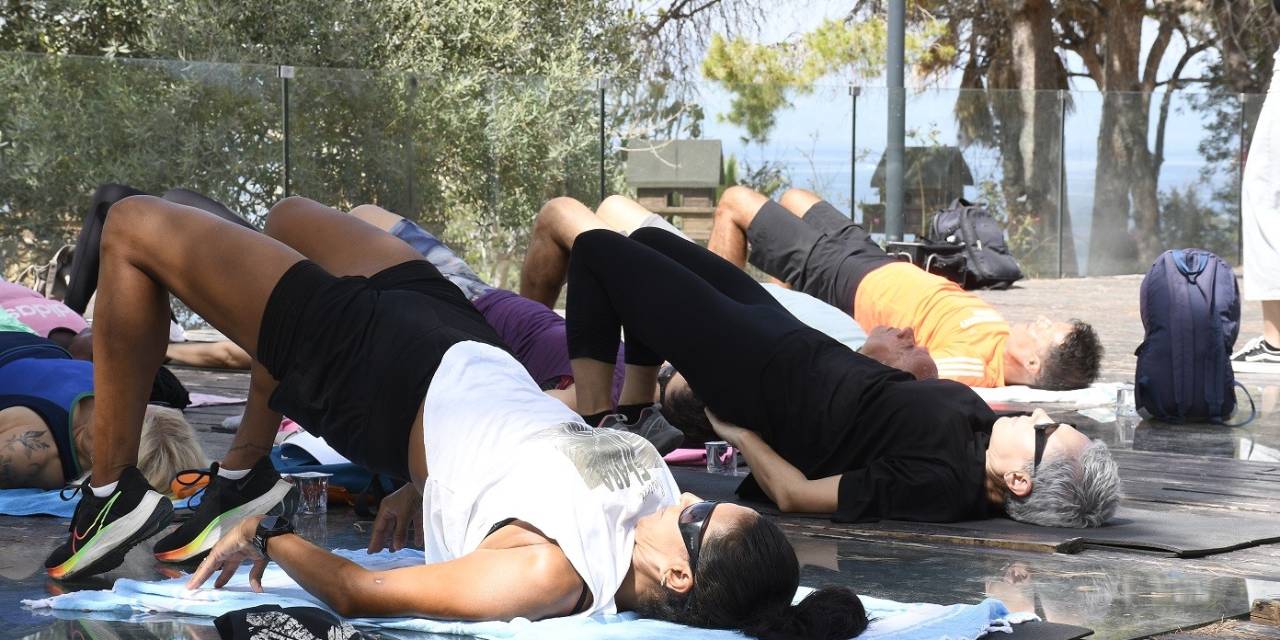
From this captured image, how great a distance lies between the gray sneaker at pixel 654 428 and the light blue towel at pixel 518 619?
1737mm

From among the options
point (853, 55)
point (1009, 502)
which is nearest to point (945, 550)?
point (1009, 502)

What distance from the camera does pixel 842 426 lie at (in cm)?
450

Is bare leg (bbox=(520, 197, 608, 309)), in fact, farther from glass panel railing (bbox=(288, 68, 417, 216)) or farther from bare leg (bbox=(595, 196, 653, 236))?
glass panel railing (bbox=(288, 68, 417, 216))

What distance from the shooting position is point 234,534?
305 centimetres

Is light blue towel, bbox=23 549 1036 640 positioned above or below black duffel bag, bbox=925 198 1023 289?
below

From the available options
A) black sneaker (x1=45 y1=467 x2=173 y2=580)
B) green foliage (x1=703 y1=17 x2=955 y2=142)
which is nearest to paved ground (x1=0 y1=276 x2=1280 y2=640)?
black sneaker (x1=45 y1=467 x2=173 y2=580)

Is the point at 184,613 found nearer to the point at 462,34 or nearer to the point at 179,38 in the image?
the point at 179,38

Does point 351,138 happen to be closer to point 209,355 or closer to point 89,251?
point 209,355

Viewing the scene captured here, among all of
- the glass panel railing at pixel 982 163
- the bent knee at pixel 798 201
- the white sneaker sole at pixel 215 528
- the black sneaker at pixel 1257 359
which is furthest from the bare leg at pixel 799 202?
the glass panel railing at pixel 982 163

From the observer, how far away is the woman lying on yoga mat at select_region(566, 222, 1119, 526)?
4.40 meters

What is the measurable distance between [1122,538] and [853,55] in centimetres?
1713

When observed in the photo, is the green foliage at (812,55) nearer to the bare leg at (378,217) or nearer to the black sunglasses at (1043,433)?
the bare leg at (378,217)

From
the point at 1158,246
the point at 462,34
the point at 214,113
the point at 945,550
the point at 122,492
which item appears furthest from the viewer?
the point at 1158,246

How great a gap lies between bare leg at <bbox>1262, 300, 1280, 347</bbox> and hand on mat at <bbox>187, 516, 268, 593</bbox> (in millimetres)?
6947
